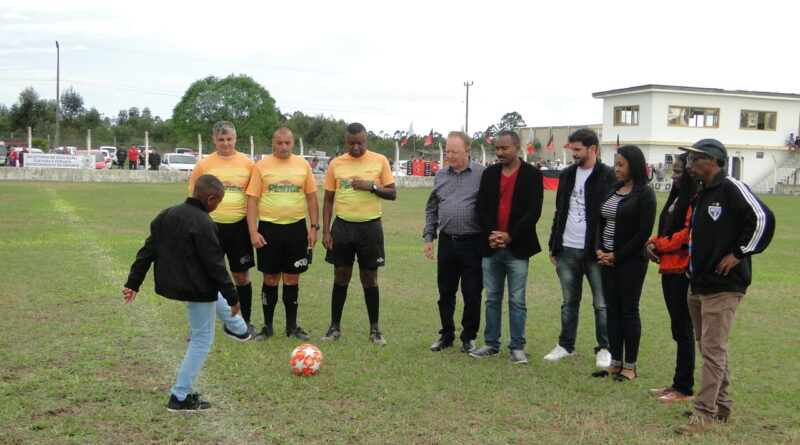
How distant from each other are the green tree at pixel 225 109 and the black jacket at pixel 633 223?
69.9 meters

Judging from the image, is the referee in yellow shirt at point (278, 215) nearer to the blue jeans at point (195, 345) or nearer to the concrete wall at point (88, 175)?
the blue jeans at point (195, 345)

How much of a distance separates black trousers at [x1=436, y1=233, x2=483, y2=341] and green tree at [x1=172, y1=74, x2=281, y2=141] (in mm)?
68615

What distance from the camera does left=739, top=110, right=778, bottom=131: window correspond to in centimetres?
5008

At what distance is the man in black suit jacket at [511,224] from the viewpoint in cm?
625

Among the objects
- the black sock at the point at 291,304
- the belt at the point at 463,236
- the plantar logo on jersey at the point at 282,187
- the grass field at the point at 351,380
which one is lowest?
the grass field at the point at 351,380

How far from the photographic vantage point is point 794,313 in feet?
28.1

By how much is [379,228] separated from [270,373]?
1848 millimetres

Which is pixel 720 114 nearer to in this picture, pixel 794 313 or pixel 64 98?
pixel 794 313

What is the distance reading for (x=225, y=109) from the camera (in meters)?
75.0

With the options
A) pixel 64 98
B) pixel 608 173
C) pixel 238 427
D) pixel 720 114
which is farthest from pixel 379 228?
pixel 64 98

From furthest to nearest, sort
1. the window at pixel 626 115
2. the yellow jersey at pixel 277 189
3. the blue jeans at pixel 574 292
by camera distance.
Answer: the window at pixel 626 115
the yellow jersey at pixel 277 189
the blue jeans at pixel 574 292

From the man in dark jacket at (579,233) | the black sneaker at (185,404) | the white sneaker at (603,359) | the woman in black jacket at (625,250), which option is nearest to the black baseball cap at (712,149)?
the woman in black jacket at (625,250)

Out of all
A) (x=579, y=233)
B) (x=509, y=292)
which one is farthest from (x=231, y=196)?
(x=579, y=233)

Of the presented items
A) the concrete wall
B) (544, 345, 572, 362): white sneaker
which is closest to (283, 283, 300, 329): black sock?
(544, 345, 572, 362): white sneaker
